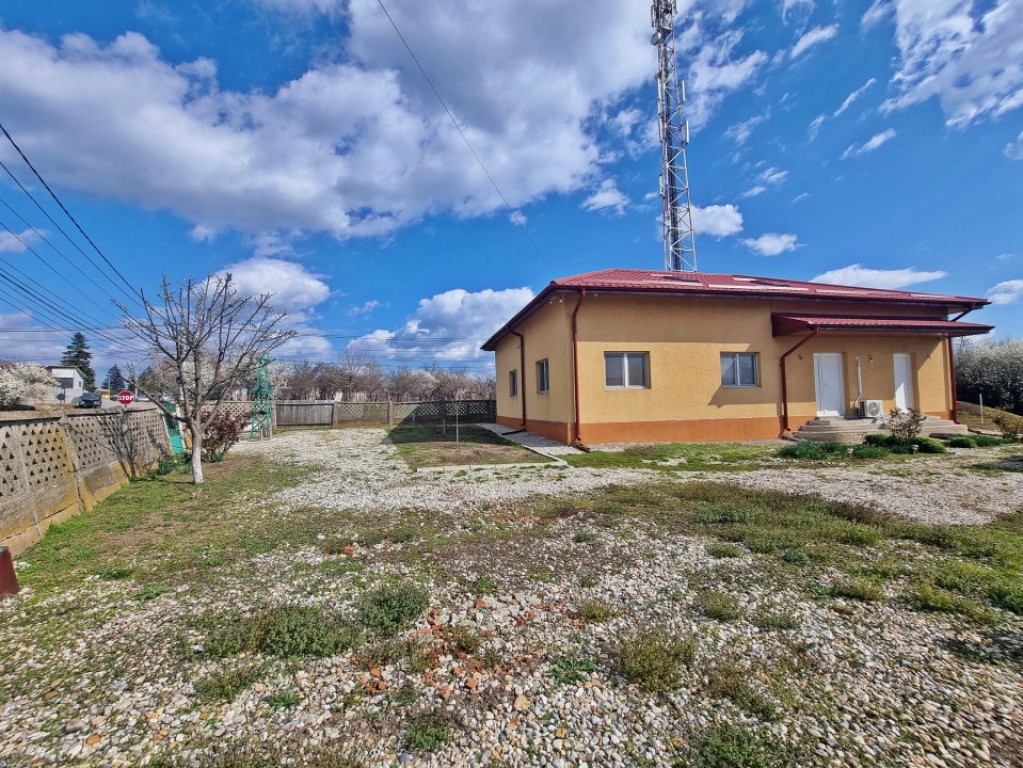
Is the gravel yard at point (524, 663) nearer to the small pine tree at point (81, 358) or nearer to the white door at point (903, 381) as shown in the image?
the white door at point (903, 381)

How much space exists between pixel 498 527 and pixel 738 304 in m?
10.4

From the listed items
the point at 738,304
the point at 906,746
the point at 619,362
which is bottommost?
the point at 906,746

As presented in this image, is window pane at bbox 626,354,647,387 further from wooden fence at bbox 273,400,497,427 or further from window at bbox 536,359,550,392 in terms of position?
wooden fence at bbox 273,400,497,427

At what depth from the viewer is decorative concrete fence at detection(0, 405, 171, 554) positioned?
4.60 meters

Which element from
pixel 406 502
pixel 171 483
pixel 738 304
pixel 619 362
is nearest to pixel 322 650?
pixel 406 502

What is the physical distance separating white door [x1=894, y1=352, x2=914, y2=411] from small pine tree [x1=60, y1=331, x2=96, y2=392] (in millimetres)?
68789

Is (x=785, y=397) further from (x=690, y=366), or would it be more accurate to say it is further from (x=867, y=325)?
(x=690, y=366)

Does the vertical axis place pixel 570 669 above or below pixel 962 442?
below

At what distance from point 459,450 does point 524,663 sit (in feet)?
30.4

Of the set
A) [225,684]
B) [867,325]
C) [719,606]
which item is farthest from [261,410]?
[867,325]

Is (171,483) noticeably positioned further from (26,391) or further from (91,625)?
(26,391)

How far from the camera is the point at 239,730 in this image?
2.02 meters

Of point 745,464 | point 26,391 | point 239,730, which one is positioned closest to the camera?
point 239,730

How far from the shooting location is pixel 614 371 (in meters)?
11.7
